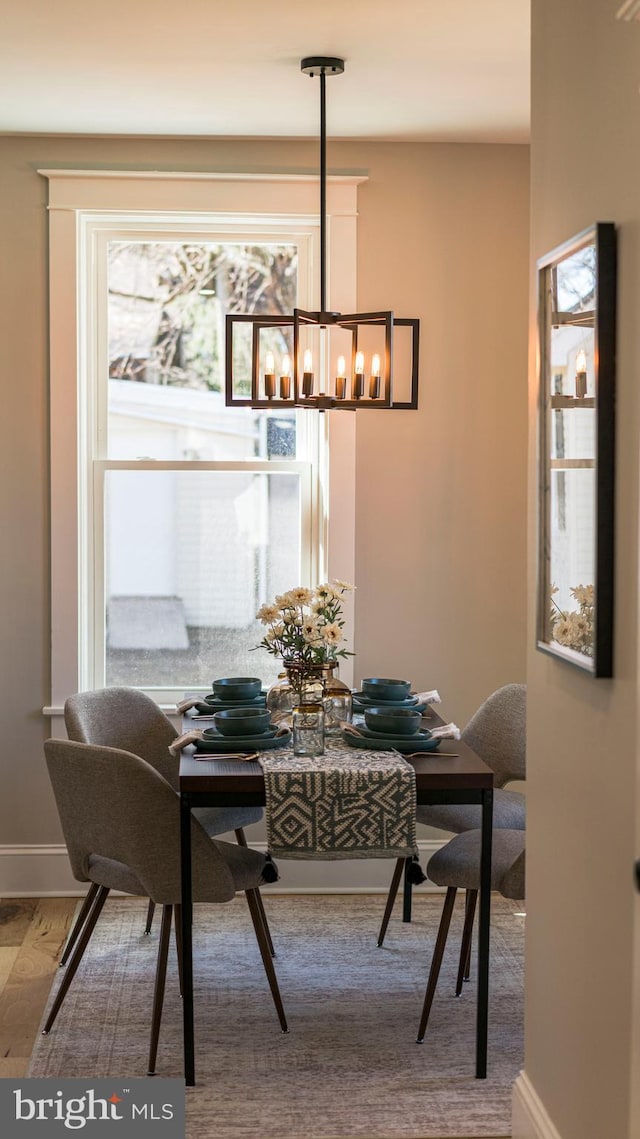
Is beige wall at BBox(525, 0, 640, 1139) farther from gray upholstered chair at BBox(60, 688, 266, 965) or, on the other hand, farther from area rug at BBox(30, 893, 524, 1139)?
gray upholstered chair at BBox(60, 688, 266, 965)

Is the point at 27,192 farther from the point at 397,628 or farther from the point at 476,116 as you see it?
the point at 397,628

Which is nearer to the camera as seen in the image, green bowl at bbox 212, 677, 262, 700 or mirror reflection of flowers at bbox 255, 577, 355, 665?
mirror reflection of flowers at bbox 255, 577, 355, 665

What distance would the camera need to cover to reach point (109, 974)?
144 inches

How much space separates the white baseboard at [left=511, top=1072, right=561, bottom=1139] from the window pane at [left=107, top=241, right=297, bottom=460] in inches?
102

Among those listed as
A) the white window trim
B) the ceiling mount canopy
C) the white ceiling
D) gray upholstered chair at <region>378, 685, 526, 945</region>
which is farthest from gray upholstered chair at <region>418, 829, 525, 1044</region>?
the white ceiling

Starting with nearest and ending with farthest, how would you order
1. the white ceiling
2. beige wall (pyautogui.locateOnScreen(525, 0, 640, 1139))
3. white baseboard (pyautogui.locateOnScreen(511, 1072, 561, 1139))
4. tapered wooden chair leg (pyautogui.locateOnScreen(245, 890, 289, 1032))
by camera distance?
beige wall (pyautogui.locateOnScreen(525, 0, 640, 1139)) < white baseboard (pyautogui.locateOnScreen(511, 1072, 561, 1139)) < the white ceiling < tapered wooden chair leg (pyautogui.locateOnScreen(245, 890, 289, 1032))

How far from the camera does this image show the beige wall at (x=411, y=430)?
4285 millimetres

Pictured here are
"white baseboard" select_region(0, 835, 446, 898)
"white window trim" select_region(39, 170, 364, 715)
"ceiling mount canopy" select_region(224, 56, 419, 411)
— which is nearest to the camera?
"ceiling mount canopy" select_region(224, 56, 419, 411)

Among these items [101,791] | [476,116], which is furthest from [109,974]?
[476,116]

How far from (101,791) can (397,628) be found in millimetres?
1673

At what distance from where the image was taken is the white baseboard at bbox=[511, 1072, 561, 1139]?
2.42 meters

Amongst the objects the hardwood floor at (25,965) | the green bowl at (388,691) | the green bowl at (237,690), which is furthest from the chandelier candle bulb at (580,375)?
the hardwood floor at (25,965)

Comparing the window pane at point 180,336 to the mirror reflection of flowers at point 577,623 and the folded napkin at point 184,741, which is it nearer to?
the folded napkin at point 184,741

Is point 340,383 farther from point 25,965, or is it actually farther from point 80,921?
point 25,965
